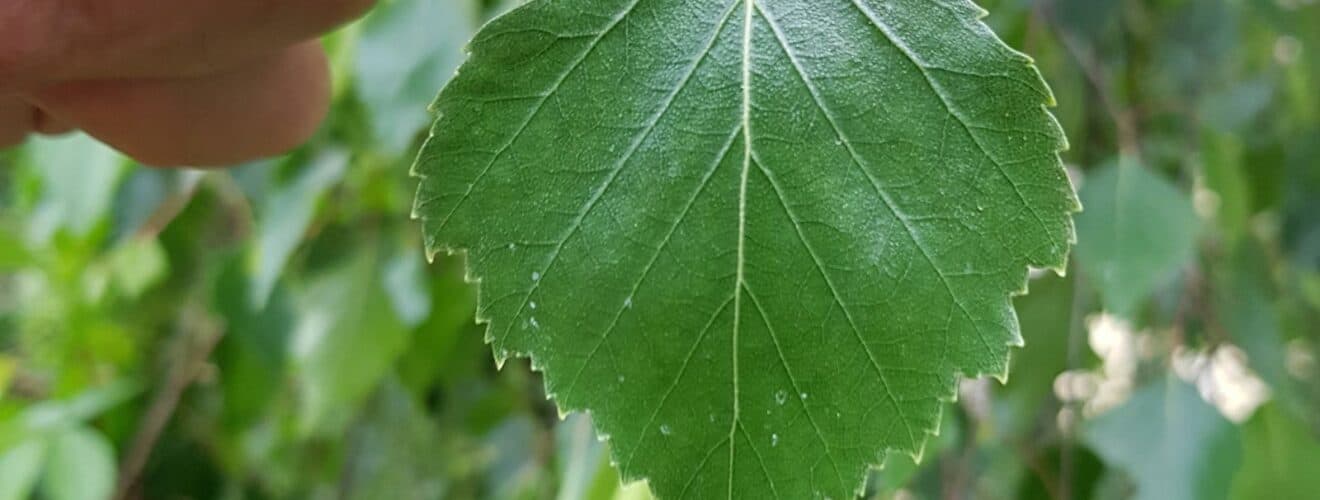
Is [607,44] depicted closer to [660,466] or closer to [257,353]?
[660,466]

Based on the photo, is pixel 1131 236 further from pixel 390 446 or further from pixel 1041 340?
pixel 390 446

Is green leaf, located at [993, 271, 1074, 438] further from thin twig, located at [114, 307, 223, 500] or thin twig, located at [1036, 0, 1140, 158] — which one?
thin twig, located at [114, 307, 223, 500]

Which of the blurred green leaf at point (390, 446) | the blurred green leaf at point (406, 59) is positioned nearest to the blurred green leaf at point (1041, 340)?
the blurred green leaf at point (406, 59)

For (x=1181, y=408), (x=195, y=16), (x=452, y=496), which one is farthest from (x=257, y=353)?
(x=1181, y=408)

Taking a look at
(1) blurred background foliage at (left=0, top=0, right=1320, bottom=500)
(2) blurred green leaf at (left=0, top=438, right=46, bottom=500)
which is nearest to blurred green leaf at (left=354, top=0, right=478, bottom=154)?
(1) blurred background foliage at (left=0, top=0, right=1320, bottom=500)

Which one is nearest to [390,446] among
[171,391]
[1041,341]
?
[171,391]

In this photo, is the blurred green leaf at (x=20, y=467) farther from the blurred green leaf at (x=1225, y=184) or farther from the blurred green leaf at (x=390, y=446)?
the blurred green leaf at (x=1225, y=184)
